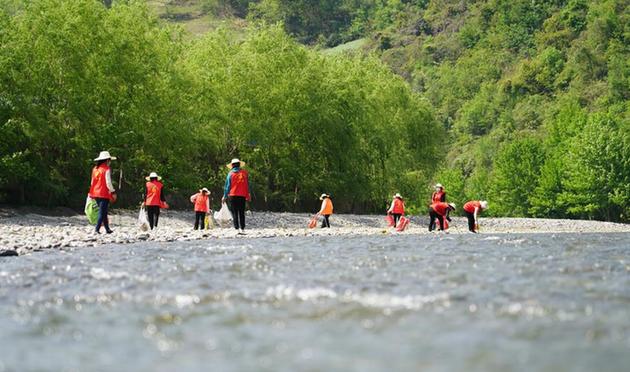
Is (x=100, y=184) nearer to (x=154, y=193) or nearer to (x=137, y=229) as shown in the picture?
(x=154, y=193)

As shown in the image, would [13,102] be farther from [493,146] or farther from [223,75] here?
[493,146]

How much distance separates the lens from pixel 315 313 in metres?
10.7

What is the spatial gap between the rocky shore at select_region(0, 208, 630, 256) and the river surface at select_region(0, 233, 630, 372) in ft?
15.8

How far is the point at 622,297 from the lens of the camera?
12039 millimetres

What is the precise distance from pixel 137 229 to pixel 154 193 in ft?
12.3

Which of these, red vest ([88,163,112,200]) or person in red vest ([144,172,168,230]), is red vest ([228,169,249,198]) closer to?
person in red vest ([144,172,168,230])

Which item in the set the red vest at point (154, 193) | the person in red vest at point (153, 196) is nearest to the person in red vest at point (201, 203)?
the person in red vest at point (153, 196)

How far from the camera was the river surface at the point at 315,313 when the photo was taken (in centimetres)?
827

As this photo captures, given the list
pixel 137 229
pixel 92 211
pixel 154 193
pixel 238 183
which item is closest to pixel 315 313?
pixel 238 183

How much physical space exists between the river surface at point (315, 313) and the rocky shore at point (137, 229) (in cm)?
483

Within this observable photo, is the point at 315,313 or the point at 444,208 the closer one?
the point at 315,313

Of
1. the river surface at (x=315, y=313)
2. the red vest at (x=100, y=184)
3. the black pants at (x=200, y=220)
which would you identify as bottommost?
the river surface at (x=315, y=313)

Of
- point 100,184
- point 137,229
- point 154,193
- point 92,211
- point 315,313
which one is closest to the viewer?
point 315,313

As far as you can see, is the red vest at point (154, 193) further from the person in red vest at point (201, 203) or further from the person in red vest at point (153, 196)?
the person in red vest at point (201, 203)
